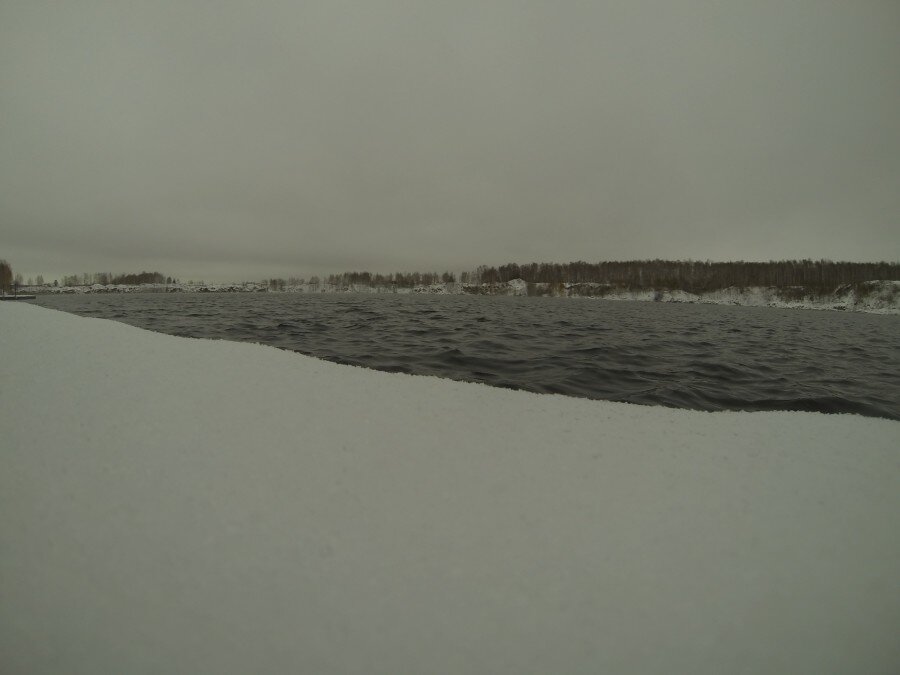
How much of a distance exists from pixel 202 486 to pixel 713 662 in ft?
11.8

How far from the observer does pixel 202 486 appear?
2.95 m

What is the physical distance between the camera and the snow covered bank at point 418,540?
1913 mm

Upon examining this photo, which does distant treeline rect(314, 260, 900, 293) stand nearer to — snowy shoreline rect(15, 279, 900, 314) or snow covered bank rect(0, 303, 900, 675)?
snowy shoreline rect(15, 279, 900, 314)

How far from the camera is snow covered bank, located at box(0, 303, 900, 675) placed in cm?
191

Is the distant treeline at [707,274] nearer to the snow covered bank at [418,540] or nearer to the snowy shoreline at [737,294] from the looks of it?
the snowy shoreline at [737,294]

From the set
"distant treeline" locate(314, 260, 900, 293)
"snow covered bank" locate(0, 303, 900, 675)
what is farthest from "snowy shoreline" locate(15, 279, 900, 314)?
"snow covered bank" locate(0, 303, 900, 675)

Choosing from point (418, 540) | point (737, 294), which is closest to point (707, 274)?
point (737, 294)

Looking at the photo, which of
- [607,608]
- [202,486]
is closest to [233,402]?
[202,486]

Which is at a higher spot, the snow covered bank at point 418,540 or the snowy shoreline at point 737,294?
the snowy shoreline at point 737,294

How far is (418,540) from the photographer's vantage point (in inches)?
102

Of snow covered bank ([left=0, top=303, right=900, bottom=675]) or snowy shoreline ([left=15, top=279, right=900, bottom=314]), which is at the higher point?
snowy shoreline ([left=15, top=279, right=900, bottom=314])

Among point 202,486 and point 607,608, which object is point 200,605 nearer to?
point 202,486

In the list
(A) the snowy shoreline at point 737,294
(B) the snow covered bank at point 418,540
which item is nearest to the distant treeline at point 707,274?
(A) the snowy shoreline at point 737,294

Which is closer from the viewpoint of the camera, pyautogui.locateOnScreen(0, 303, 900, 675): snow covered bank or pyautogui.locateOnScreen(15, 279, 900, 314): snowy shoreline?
pyautogui.locateOnScreen(0, 303, 900, 675): snow covered bank
